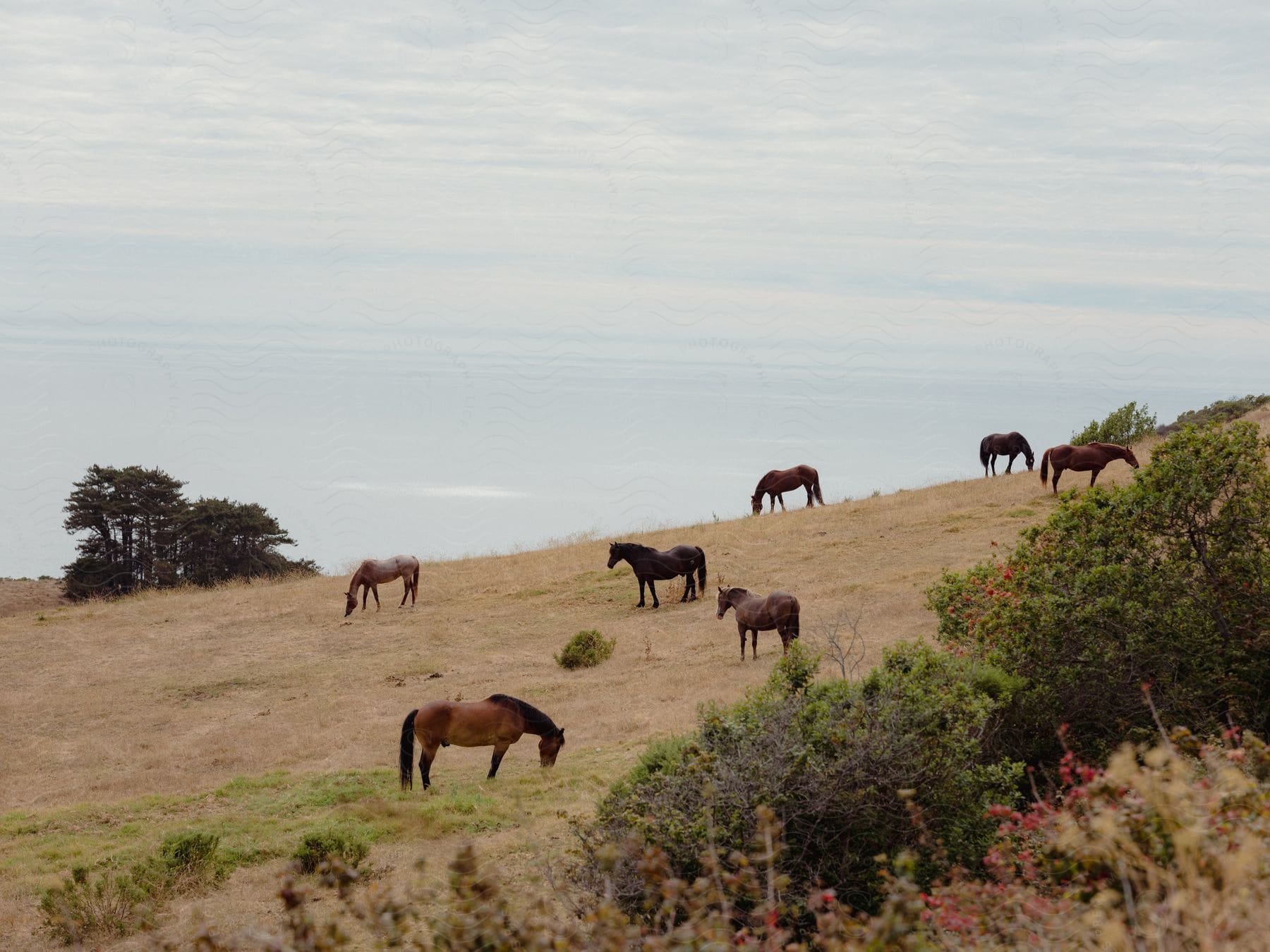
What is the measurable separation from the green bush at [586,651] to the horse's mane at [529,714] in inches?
283

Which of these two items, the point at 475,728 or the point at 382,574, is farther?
the point at 382,574

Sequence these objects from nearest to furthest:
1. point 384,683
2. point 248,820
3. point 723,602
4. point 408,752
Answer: point 248,820
point 408,752
point 723,602
point 384,683

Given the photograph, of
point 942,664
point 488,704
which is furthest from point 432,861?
point 942,664

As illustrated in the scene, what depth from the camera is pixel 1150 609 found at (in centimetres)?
1123

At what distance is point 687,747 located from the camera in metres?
8.90

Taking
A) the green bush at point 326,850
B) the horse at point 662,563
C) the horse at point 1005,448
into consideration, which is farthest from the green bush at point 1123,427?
the green bush at point 326,850

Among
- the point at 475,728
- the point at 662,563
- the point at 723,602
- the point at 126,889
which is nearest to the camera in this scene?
the point at 126,889

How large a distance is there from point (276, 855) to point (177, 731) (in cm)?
923

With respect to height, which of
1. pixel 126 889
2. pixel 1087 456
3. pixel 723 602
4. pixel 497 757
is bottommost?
pixel 126 889

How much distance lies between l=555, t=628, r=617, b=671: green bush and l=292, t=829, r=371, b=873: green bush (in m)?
10.4

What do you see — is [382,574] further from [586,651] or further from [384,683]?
[586,651]

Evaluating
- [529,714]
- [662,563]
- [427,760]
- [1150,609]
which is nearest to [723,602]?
[662,563]

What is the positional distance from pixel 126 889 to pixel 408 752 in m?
3.98

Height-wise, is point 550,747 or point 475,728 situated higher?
point 475,728
